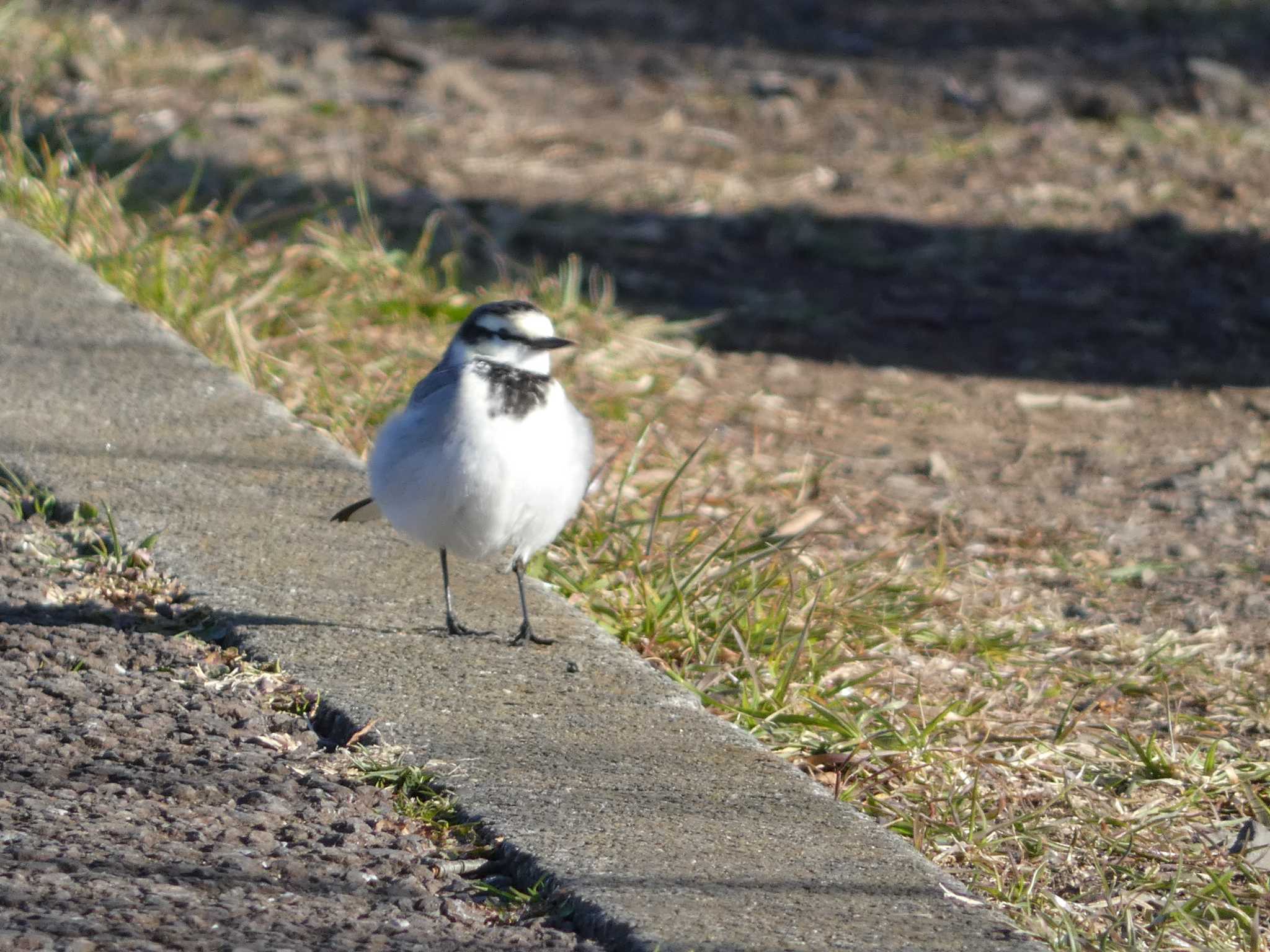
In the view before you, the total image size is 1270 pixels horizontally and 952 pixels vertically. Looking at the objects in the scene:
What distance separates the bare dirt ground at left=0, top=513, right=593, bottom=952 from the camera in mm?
2336

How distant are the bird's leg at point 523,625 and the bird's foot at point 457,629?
0.23 feet

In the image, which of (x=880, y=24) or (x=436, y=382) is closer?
(x=436, y=382)

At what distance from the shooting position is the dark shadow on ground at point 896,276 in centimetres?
666

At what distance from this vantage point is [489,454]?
339 centimetres

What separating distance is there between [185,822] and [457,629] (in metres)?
0.99

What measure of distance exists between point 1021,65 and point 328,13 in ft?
14.6

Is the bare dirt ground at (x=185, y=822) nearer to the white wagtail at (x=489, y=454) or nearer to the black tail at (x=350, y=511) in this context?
the white wagtail at (x=489, y=454)

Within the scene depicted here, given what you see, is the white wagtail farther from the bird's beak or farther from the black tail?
the black tail

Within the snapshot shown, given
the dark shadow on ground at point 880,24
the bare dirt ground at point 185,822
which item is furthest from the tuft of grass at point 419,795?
the dark shadow on ground at point 880,24

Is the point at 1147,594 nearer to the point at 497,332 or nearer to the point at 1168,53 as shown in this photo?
the point at 497,332

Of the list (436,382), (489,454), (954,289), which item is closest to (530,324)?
(436,382)

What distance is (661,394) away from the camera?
585 cm

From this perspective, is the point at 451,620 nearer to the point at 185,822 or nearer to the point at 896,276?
the point at 185,822

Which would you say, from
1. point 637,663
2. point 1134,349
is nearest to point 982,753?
point 637,663
